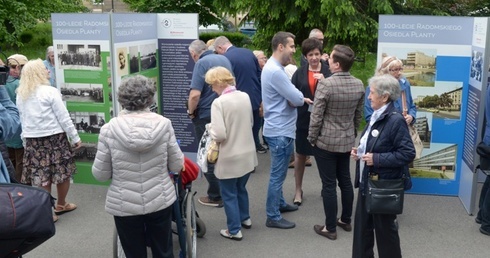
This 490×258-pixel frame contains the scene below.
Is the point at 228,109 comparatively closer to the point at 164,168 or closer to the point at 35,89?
the point at 164,168

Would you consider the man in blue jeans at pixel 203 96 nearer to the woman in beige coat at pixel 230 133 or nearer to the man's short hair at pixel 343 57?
the woman in beige coat at pixel 230 133

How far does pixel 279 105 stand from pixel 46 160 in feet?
8.14

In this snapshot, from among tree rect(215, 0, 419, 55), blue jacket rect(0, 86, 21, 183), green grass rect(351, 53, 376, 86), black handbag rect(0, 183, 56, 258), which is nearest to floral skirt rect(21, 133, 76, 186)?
blue jacket rect(0, 86, 21, 183)

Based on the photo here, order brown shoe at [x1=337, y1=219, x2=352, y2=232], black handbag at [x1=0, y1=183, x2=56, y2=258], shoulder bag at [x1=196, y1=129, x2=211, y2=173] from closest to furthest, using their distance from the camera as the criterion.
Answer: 1. black handbag at [x1=0, y1=183, x2=56, y2=258]
2. shoulder bag at [x1=196, y1=129, x2=211, y2=173]
3. brown shoe at [x1=337, y1=219, x2=352, y2=232]

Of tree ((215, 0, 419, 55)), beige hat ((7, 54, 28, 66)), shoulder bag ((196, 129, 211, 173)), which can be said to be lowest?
shoulder bag ((196, 129, 211, 173))

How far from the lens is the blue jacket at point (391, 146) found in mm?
3764

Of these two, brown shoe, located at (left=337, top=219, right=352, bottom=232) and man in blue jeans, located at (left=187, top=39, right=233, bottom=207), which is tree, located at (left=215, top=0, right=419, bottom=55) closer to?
man in blue jeans, located at (left=187, top=39, right=233, bottom=207)

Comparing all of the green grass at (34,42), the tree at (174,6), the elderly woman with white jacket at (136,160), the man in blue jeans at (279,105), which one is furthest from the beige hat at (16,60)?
the green grass at (34,42)

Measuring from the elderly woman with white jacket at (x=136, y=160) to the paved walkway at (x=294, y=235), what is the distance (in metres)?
1.35

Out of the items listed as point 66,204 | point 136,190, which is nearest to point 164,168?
point 136,190

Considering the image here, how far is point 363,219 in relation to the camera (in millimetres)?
4102

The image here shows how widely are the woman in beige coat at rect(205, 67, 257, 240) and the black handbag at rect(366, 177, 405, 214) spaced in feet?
4.23

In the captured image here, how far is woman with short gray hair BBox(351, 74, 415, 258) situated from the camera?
12.4 feet

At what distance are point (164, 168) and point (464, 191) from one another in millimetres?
3872
